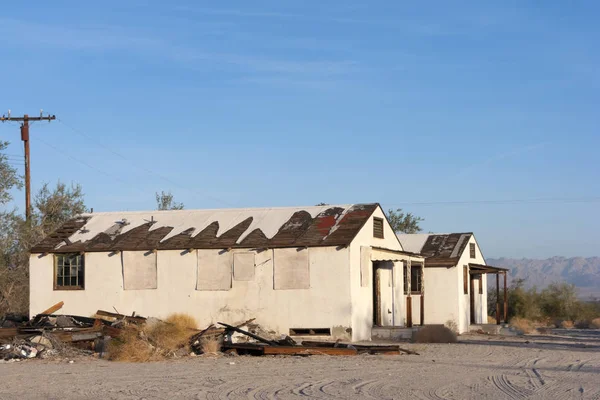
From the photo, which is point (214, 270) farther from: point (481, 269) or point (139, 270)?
point (481, 269)

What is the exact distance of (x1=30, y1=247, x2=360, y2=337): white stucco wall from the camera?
2616 centimetres

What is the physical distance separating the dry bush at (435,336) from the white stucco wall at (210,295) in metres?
2.76

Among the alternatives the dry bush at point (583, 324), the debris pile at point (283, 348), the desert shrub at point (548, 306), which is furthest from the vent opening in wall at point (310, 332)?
the desert shrub at point (548, 306)

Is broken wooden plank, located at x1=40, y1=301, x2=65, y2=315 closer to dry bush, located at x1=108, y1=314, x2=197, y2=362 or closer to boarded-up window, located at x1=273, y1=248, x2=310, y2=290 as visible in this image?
dry bush, located at x1=108, y1=314, x2=197, y2=362

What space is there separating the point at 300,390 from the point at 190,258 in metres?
14.0

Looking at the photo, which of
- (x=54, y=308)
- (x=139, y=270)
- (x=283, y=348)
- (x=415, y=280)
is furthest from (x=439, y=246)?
(x=283, y=348)

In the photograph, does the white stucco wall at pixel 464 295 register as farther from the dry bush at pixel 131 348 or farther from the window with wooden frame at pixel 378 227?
the dry bush at pixel 131 348

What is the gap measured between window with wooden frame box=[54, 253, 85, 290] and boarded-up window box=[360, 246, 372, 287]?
30.6 feet

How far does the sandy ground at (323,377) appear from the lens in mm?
13812

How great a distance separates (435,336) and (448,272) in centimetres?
833

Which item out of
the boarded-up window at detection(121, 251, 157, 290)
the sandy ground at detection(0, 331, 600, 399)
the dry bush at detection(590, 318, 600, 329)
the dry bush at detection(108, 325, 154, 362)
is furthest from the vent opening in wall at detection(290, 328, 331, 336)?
the dry bush at detection(590, 318, 600, 329)

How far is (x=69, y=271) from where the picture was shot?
29.0 metres

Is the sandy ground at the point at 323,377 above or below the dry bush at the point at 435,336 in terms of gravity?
above

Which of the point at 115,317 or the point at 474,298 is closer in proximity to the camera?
the point at 115,317
